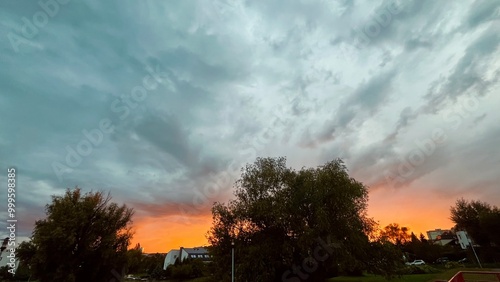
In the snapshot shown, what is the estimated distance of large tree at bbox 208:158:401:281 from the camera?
28953 millimetres

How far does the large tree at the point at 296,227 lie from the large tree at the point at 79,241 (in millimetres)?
11076

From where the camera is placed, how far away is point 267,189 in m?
33.2

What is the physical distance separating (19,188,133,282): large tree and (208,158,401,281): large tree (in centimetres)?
1108

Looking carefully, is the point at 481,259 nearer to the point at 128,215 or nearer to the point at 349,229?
the point at 349,229

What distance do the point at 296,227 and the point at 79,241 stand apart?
21.8m

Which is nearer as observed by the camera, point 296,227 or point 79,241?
point 79,241

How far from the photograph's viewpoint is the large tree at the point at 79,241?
23109 millimetres

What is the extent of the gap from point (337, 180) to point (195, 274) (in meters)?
51.9

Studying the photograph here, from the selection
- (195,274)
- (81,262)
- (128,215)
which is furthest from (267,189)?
(195,274)

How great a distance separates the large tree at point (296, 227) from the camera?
29.0 meters

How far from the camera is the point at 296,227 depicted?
102ft

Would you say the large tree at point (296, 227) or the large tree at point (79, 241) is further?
the large tree at point (296, 227)

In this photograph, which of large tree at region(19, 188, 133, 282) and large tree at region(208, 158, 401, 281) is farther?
large tree at region(208, 158, 401, 281)

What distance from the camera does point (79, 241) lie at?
969 inches
